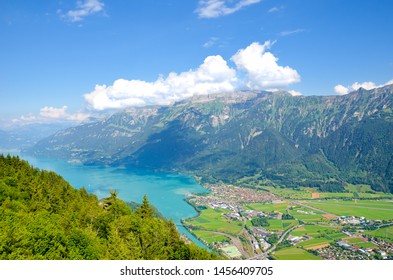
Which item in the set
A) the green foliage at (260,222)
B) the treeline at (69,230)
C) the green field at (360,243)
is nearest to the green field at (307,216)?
the green foliage at (260,222)

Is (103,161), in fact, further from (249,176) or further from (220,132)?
(249,176)

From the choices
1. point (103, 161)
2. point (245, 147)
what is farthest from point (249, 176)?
point (103, 161)

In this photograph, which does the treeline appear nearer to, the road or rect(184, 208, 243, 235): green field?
the road

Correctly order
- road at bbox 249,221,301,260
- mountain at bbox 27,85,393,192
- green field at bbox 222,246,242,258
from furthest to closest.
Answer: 1. mountain at bbox 27,85,393,192
2. green field at bbox 222,246,242,258
3. road at bbox 249,221,301,260

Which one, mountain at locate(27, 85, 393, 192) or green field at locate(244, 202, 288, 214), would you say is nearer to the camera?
green field at locate(244, 202, 288, 214)

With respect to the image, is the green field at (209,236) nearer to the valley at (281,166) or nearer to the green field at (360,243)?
the valley at (281,166)

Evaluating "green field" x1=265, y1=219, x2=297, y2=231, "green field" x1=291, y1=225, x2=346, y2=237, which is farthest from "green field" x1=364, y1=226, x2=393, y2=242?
"green field" x1=265, y1=219, x2=297, y2=231

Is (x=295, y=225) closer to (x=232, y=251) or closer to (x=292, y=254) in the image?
(x=292, y=254)
